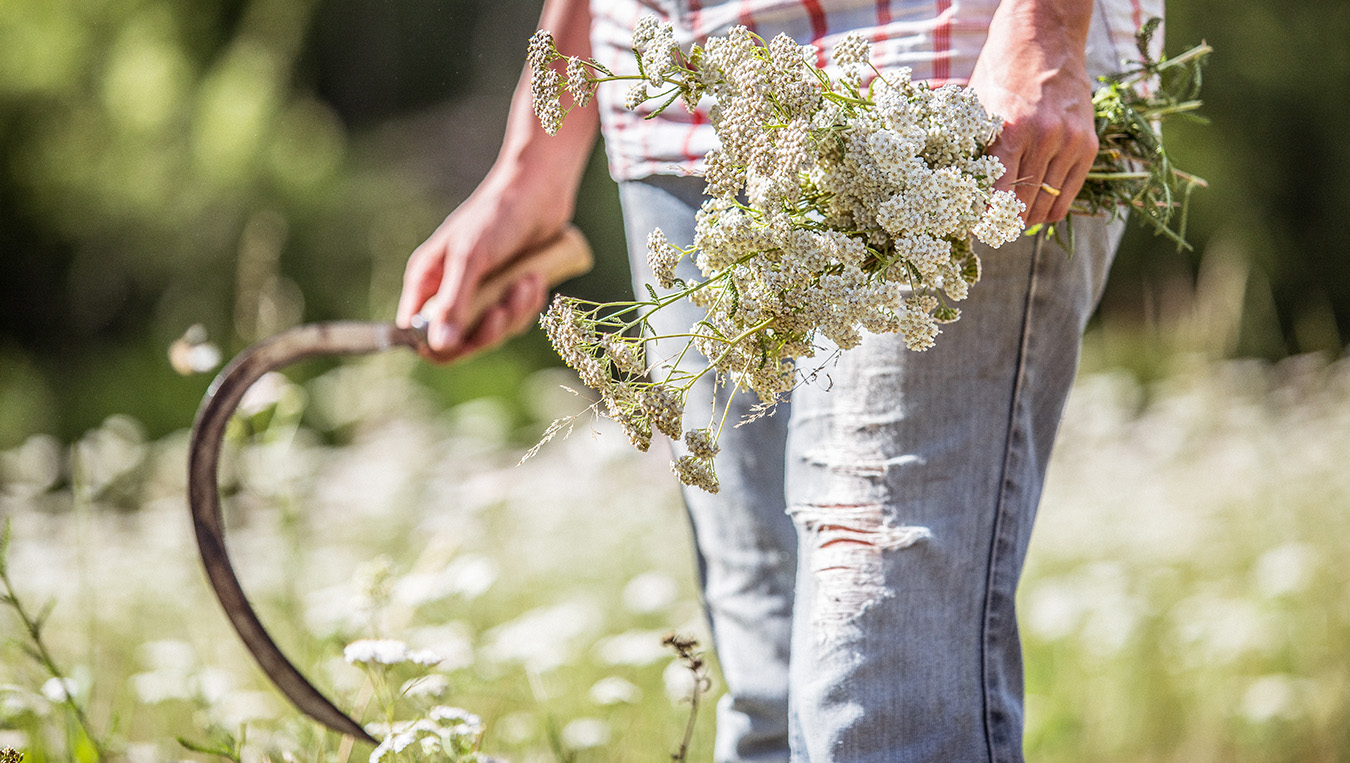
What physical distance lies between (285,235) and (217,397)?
483 centimetres

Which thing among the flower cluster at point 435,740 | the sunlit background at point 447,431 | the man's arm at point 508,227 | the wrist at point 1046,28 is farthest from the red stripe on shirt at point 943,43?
the sunlit background at point 447,431

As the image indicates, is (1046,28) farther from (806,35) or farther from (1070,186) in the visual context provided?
(806,35)

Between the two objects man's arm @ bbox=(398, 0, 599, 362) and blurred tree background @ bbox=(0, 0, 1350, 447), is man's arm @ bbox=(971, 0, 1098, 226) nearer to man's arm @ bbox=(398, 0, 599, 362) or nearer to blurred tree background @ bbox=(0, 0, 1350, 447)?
man's arm @ bbox=(398, 0, 599, 362)

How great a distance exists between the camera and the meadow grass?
5.85 feet

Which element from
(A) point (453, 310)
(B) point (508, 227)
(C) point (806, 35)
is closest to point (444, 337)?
(A) point (453, 310)

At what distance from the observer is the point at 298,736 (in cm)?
154

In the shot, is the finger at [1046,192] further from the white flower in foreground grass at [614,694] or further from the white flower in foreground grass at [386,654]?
the white flower in foreground grass at [614,694]

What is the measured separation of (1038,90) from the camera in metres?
0.83

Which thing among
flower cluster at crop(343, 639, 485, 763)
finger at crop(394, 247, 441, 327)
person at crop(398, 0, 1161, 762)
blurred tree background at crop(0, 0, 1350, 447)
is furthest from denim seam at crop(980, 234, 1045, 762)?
blurred tree background at crop(0, 0, 1350, 447)

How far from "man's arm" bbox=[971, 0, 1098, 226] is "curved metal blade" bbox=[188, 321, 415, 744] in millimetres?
884

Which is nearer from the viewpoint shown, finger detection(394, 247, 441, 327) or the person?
the person

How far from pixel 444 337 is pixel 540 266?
185 millimetres

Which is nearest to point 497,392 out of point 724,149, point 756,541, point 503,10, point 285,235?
point 285,235

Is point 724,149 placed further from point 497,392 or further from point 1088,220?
point 497,392
